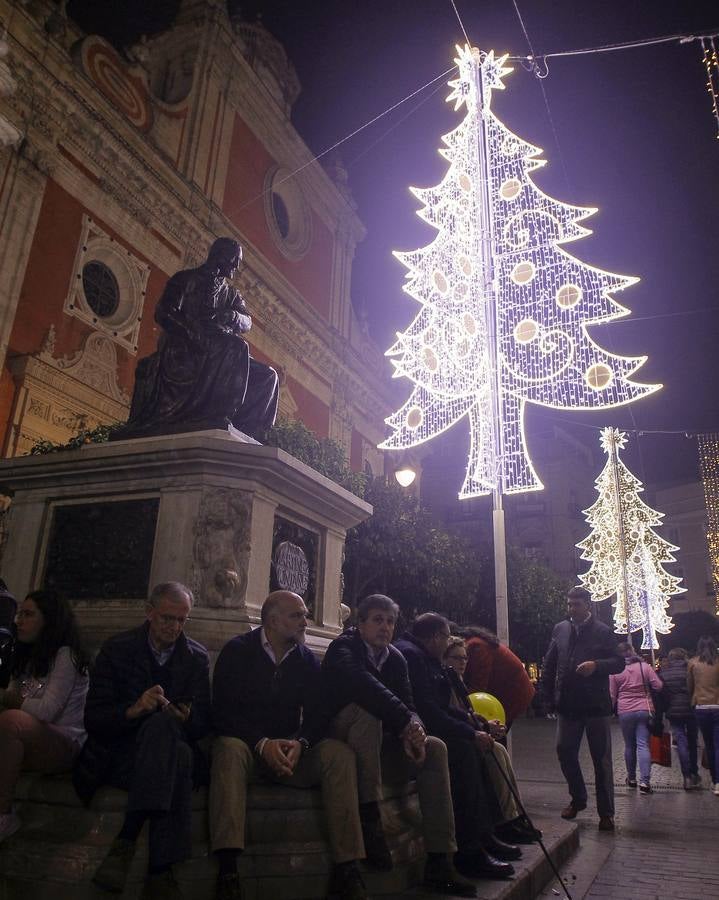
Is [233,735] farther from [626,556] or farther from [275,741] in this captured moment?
[626,556]

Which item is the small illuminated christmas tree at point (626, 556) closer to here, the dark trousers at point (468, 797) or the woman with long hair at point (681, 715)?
the woman with long hair at point (681, 715)

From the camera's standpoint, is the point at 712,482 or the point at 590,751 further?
the point at 712,482

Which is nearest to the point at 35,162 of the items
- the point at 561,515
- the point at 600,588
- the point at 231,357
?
the point at 231,357

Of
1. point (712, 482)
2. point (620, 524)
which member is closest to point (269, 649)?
point (620, 524)

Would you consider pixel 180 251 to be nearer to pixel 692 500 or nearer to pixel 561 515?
pixel 561 515

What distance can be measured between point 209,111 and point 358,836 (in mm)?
20378

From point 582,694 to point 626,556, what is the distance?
51.7ft

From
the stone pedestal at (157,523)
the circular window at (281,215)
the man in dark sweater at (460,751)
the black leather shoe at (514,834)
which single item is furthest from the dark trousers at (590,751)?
the circular window at (281,215)

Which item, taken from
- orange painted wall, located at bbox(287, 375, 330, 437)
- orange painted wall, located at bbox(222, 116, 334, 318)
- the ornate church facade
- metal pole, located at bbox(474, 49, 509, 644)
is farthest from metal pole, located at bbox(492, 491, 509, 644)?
orange painted wall, located at bbox(222, 116, 334, 318)

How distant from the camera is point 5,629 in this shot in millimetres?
3959

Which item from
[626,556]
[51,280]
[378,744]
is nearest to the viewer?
[378,744]

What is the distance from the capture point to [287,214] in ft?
76.8

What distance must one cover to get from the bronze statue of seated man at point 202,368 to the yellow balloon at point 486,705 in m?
2.63

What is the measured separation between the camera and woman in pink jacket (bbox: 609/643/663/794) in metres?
8.44
